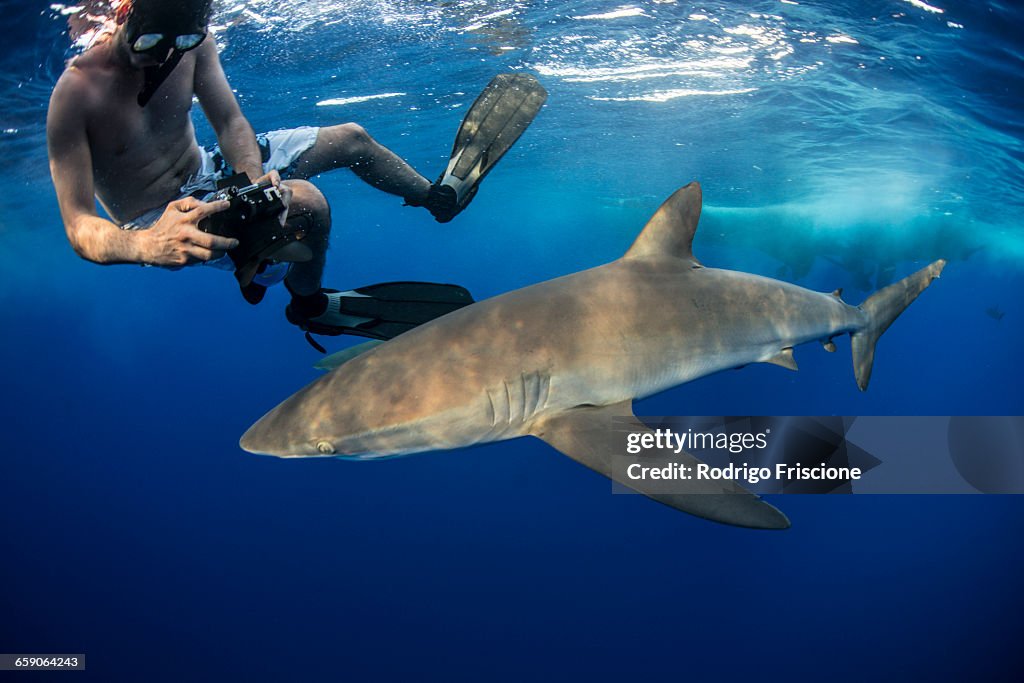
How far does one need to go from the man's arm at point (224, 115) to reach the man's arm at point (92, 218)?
96 cm

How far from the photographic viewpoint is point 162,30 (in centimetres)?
282

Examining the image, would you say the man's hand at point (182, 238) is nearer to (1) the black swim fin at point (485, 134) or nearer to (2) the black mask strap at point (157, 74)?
(2) the black mask strap at point (157, 74)

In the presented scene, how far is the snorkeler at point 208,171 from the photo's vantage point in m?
2.37

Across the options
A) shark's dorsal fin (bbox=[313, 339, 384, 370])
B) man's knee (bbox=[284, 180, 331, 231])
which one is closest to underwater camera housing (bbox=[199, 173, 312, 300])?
man's knee (bbox=[284, 180, 331, 231])

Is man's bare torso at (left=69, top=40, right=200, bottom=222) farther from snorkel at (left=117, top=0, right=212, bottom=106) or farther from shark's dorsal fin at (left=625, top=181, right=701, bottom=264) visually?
shark's dorsal fin at (left=625, top=181, right=701, bottom=264)

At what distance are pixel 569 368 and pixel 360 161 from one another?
9.86 ft

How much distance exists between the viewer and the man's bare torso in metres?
2.90

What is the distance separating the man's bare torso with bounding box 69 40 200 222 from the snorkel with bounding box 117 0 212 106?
15 centimetres

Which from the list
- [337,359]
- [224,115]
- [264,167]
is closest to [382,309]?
[337,359]

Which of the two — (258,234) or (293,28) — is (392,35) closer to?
(293,28)

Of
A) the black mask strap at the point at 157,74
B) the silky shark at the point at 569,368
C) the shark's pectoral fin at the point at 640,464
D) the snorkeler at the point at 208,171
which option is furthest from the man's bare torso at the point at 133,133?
the shark's pectoral fin at the point at 640,464

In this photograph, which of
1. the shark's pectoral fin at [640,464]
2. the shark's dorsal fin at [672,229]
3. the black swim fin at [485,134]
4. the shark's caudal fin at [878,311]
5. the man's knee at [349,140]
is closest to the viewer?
the shark's pectoral fin at [640,464]

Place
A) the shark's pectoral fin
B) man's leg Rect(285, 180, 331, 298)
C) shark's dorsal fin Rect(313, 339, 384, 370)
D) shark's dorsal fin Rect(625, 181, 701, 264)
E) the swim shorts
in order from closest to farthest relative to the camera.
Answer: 1. the shark's pectoral fin
2. man's leg Rect(285, 180, 331, 298)
3. the swim shorts
4. shark's dorsal fin Rect(625, 181, 701, 264)
5. shark's dorsal fin Rect(313, 339, 384, 370)

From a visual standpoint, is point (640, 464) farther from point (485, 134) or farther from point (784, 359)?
point (485, 134)
